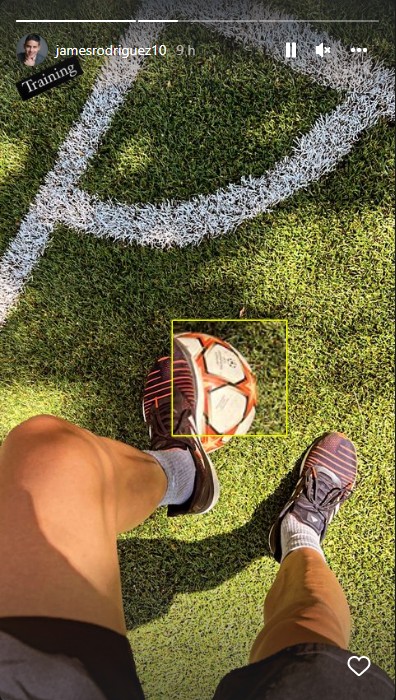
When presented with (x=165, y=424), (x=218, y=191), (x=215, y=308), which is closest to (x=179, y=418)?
(x=165, y=424)

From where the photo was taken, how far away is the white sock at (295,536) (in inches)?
43.7

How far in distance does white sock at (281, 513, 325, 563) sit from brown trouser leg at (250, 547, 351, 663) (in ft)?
0.04

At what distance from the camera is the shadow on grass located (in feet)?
3.82

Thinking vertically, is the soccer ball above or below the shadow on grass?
above

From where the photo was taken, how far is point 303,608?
0.94m

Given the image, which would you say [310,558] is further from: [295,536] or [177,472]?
[177,472]

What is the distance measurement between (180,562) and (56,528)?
473mm

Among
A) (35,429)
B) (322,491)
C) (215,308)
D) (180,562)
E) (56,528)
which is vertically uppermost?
(215,308)

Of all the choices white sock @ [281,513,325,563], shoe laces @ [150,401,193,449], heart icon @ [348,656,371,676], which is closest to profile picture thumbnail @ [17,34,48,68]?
shoe laces @ [150,401,193,449]

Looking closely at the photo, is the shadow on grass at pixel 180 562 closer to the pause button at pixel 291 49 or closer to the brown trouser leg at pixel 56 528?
the brown trouser leg at pixel 56 528

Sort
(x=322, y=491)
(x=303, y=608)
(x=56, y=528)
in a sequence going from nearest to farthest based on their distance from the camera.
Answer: (x=56, y=528)
(x=303, y=608)
(x=322, y=491)

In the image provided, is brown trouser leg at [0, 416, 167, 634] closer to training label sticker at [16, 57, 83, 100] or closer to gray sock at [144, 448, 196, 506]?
gray sock at [144, 448, 196, 506]

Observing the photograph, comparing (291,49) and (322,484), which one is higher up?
(291,49)

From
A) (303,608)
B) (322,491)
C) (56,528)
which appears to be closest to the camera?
(56,528)
